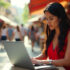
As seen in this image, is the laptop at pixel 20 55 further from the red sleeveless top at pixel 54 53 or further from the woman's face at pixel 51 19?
the woman's face at pixel 51 19

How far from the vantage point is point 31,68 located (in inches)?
78.7

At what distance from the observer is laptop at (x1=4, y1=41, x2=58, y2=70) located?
76.4 inches

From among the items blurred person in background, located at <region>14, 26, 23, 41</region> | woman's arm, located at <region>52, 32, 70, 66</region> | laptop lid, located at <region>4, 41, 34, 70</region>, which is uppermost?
laptop lid, located at <region>4, 41, 34, 70</region>

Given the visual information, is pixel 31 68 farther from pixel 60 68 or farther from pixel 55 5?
pixel 55 5

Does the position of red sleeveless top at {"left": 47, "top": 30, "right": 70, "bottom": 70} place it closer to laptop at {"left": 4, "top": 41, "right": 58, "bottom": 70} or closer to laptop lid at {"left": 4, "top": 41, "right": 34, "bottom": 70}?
laptop at {"left": 4, "top": 41, "right": 58, "bottom": 70}

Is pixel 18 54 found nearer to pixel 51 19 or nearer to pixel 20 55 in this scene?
pixel 20 55

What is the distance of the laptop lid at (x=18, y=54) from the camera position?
1.94 meters

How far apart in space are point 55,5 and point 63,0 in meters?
3.17

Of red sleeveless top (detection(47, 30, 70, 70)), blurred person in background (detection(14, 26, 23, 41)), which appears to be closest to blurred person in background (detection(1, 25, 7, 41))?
blurred person in background (detection(14, 26, 23, 41))

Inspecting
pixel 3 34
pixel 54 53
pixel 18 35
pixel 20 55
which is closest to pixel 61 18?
pixel 54 53

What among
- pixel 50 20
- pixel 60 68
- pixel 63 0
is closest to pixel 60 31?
pixel 50 20

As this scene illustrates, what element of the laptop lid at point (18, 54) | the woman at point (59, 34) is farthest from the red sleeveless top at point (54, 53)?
the laptop lid at point (18, 54)

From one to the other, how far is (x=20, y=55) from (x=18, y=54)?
0.03 metres

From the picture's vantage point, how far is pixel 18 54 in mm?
2043
